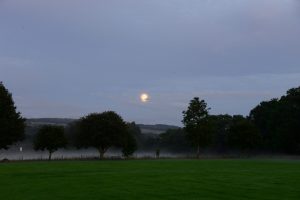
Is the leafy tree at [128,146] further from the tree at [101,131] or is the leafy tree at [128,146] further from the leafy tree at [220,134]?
the leafy tree at [220,134]

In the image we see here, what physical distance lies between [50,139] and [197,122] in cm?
2245

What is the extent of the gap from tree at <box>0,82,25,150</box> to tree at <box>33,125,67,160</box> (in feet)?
19.3

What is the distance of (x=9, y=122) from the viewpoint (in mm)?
63625

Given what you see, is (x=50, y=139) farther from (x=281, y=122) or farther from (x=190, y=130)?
(x=281, y=122)

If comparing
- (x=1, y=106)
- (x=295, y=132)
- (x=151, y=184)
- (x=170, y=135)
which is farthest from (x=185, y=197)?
(x=170, y=135)

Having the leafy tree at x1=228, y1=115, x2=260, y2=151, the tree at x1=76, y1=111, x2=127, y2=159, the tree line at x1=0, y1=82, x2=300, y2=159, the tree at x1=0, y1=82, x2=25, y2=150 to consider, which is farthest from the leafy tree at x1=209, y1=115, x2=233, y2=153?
the tree at x1=0, y1=82, x2=25, y2=150

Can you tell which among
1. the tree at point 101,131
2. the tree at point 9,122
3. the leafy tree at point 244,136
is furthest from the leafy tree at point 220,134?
the tree at point 9,122

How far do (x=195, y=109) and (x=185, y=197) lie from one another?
203 ft

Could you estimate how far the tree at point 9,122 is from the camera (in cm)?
6325

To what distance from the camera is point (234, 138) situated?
88500 millimetres

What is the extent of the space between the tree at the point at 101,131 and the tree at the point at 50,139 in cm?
506

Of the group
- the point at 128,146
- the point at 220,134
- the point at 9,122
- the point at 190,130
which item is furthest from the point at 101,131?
the point at 220,134

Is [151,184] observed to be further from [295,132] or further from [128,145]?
[295,132]

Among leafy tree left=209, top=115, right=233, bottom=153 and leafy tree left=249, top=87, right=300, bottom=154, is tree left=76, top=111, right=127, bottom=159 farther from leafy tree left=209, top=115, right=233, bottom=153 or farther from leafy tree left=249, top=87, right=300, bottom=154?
leafy tree left=209, top=115, right=233, bottom=153
